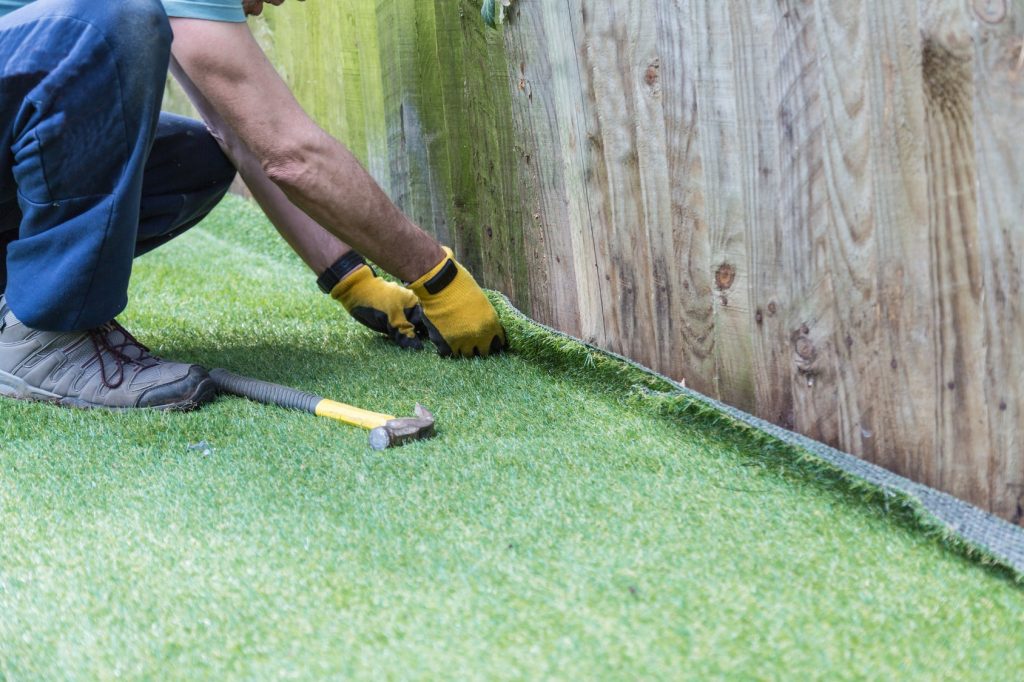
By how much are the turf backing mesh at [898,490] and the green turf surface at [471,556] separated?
22 millimetres

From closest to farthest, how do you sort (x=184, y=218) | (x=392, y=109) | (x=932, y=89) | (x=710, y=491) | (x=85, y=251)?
1. (x=932, y=89)
2. (x=710, y=491)
3. (x=85, y=251)
4. (x=184, y=218)
5. (x=392, y=109)

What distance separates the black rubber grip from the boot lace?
0.14 meters

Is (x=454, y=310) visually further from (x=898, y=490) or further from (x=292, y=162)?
(x=898, y=490)

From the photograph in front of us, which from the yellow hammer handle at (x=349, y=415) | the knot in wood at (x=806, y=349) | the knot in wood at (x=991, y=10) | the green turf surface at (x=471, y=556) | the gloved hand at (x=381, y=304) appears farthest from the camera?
the gloved hand at (x=381, y=304)

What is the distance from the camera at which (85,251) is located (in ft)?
6.58

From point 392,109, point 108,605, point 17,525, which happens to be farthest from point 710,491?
point 392,109

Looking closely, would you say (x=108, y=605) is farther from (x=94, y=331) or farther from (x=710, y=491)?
(x=94, y=331)

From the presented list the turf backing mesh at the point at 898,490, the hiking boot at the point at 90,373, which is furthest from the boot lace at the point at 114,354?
the turf backing mesh at the point at 898,490

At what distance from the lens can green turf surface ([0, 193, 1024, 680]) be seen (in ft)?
3.64

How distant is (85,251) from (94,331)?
10.8 inches

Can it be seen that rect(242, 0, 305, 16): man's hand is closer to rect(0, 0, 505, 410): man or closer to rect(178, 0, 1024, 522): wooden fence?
rect(0, 0, 505, 410): man

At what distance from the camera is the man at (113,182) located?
6.41 feet

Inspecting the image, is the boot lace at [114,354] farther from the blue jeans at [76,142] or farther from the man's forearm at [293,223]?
the man's forearm at [293,223]

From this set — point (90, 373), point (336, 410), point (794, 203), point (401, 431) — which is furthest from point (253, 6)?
point (794, 203)
